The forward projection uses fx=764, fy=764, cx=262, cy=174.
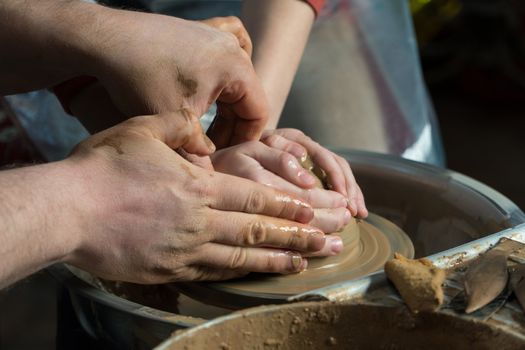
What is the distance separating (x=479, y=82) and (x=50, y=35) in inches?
137

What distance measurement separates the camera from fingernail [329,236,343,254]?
1308mm

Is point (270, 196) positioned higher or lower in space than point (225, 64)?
lower

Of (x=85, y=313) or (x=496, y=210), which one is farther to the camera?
(x=496, y=210)

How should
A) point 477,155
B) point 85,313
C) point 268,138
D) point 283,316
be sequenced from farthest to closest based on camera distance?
1. point 477,155
2. point 268,138
3. point 85,313
4. point 283,316

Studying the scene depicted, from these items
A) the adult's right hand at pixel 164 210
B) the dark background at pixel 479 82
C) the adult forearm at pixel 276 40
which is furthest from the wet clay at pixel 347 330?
the dark background at pixel 479 82

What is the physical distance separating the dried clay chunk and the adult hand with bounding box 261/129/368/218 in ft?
1.31

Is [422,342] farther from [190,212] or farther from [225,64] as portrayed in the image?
[225,64]

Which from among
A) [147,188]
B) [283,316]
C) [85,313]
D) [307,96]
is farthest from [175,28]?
[307,96]

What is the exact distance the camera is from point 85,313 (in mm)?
1203

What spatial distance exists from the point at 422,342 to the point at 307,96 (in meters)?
1.47

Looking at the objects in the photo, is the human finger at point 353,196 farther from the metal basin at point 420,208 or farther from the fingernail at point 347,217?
the metal basin at point 420,208

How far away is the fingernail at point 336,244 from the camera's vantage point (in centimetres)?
131

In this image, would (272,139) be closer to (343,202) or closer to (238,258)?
(343,202)

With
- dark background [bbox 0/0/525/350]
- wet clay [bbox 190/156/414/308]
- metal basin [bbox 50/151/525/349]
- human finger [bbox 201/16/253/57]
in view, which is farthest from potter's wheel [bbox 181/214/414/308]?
dark background [bbox 0/0/525/350]
